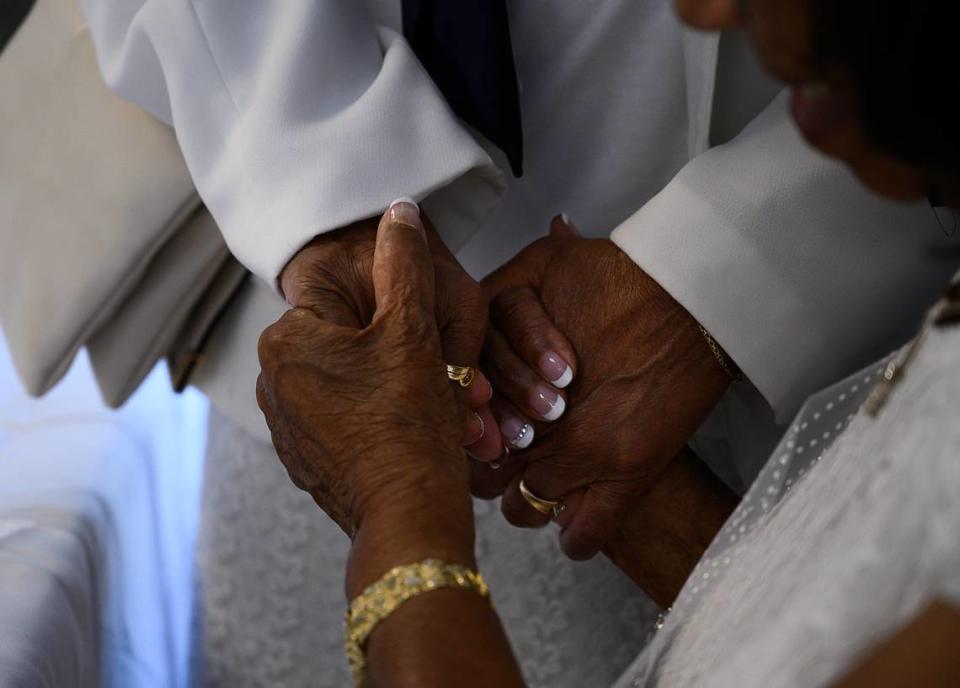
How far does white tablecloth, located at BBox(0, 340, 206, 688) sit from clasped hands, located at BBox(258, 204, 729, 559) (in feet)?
0.99

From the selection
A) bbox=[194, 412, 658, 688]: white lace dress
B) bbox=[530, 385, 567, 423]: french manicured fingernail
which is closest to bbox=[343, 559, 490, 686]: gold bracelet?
bbox=[530, 385, 567, 423]: french manicured fingernail

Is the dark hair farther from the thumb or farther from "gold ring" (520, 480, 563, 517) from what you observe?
"gold ring" (520, 480, 563, 517)

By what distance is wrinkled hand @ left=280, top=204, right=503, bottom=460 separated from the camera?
0.70m

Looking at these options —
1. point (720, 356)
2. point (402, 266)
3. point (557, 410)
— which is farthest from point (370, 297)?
point (720, 356)

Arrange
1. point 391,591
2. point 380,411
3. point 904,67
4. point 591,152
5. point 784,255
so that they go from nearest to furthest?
point 904,67, point 391,591, point 380,411, point 784,255, point 591,152

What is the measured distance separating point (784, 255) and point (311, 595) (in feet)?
2.09

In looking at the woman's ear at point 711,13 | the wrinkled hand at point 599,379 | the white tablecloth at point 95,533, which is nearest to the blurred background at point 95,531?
the white tablecloth at point 95,533

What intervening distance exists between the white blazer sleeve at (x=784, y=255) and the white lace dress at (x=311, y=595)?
0.34m

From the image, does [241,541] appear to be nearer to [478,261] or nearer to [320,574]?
[320,574]

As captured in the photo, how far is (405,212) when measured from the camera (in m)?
0.72

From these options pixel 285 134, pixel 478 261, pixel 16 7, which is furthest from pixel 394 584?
pixel 16 7

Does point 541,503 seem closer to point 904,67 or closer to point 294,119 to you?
point 294,119

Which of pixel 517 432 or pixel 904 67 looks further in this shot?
pixel 517 432

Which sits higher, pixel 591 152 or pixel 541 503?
pixel 591 152
